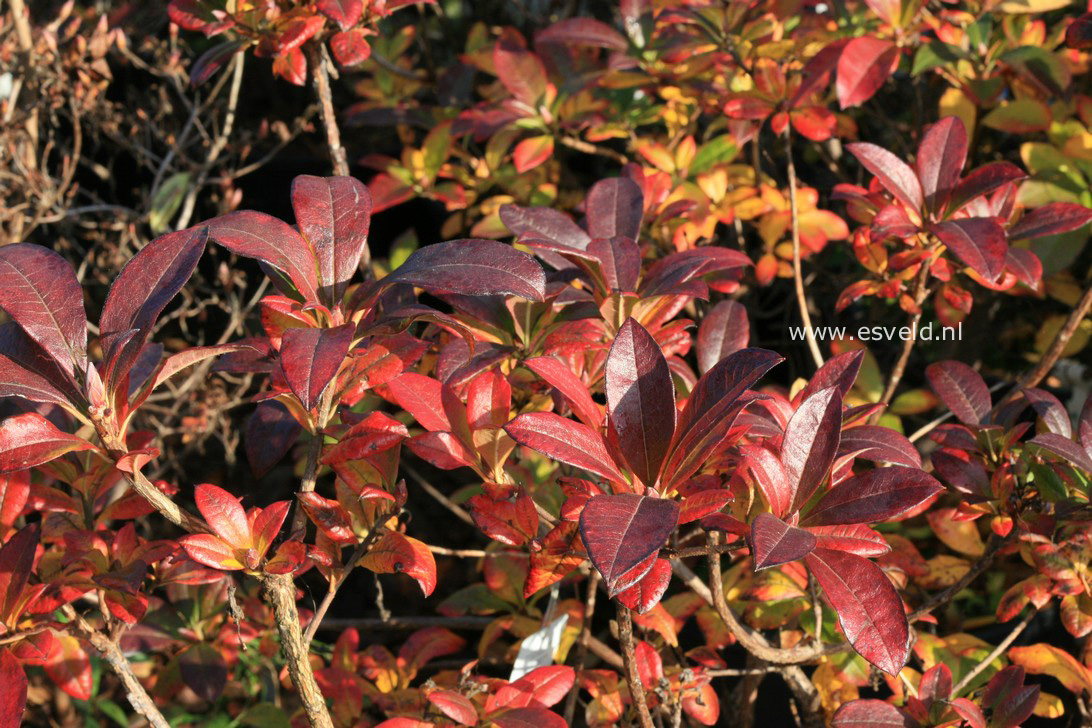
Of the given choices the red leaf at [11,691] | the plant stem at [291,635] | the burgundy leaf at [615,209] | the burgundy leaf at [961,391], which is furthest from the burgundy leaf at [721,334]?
the red leaf at [11,691]

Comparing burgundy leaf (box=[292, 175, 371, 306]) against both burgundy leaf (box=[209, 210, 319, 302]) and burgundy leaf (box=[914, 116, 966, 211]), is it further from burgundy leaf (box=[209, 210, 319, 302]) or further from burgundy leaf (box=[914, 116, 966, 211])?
burgundy leaf (box=[914, 116, 966, 211])

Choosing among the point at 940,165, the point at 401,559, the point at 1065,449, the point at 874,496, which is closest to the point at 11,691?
the point at 401,559

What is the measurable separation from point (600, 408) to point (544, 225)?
1.07ft

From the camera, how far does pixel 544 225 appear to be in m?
1.18

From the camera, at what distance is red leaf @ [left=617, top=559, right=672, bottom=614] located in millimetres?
788

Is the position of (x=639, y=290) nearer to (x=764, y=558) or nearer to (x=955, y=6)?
(x=764, y=558)

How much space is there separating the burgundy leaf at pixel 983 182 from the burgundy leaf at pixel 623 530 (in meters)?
0.70

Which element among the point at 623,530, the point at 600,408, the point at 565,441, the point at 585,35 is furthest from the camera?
the point at 585,35

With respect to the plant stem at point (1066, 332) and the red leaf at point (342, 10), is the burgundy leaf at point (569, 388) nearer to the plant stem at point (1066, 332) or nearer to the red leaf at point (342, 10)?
the red leaf at point (342, 10)

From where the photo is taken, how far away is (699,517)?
81 centimetres

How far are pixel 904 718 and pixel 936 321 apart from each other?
116 cm

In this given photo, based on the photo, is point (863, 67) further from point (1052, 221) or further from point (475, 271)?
point (475, 271)

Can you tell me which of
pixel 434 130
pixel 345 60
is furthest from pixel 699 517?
pixel 434 130

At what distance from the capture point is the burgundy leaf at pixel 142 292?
2.62ft
